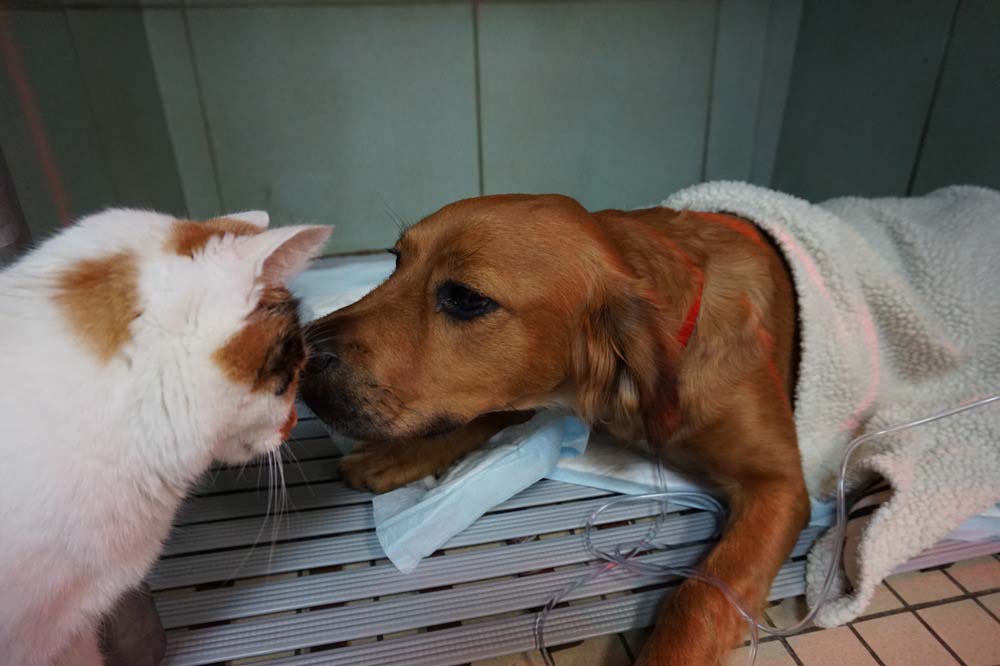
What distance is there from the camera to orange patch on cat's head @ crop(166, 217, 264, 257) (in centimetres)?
62

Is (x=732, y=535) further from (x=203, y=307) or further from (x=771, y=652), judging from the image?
(x=203, y=307)

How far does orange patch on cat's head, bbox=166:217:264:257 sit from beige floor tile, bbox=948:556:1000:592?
1.16m

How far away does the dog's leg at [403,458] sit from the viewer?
1.16 meters

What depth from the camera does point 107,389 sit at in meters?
0.56

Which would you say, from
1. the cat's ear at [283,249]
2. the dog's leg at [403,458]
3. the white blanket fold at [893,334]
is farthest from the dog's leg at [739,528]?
the cat's ear at [283,249]

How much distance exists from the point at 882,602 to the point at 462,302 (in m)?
0.78

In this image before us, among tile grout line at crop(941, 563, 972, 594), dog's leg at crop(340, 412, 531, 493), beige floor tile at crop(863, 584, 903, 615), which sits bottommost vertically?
tile grout line at crop(941, 563, 972, 594)

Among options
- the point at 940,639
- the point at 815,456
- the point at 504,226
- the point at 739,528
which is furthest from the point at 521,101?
the point at 940,639

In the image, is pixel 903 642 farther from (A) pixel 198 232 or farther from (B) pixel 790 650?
(A) pixel 198 232

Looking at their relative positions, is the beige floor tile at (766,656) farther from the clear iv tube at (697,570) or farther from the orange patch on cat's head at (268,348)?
the orange patch on cat's head at (268,348)

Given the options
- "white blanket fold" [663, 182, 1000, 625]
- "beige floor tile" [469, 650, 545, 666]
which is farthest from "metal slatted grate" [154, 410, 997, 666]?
"white blanket fold" [663, 182, 1000, 625]

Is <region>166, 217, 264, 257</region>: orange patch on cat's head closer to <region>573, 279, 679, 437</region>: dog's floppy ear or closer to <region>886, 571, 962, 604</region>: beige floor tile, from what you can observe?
<region>573, 279, 679, 437</region>: dog's floppy ear

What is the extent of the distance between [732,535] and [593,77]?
1.68 m

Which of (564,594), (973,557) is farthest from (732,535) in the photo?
(973,557)
